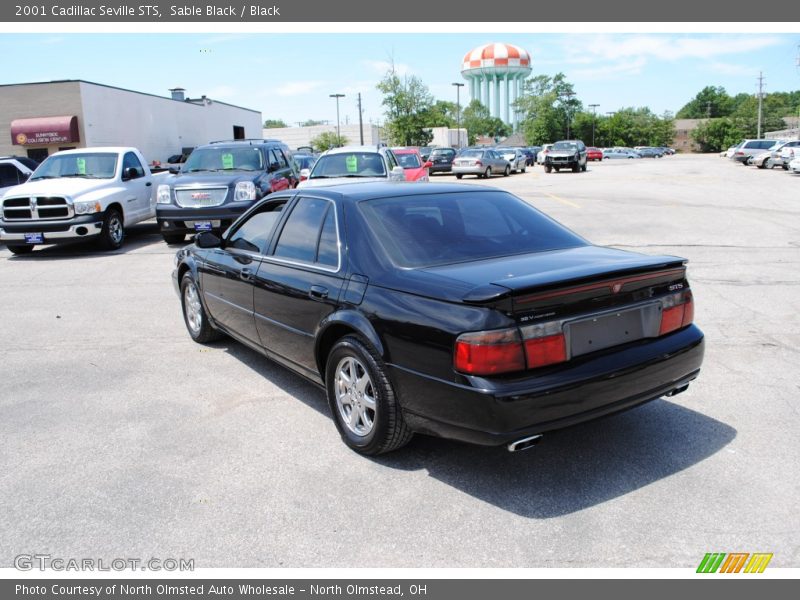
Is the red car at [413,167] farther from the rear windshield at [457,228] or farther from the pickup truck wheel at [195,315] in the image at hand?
the rear windshield at [457,228]

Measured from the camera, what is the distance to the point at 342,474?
3857 millimetres

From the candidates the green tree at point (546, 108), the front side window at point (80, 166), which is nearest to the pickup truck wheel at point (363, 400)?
the front side window at point (80, 166)

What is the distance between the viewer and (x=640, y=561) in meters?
2.97

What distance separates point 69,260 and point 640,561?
39.8 feet

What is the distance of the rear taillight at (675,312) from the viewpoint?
12.6ft

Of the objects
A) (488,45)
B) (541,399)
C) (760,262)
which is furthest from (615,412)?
(488,45)

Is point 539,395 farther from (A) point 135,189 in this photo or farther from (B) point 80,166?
(B) point 80,166

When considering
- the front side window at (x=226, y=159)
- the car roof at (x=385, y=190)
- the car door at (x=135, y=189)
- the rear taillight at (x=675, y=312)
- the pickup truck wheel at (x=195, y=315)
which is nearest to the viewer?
the rear taillight at (x=675, y=312)

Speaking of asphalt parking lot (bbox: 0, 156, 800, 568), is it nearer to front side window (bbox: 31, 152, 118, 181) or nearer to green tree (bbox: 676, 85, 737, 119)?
front side window (bbox: 31, 152, 118, 181)

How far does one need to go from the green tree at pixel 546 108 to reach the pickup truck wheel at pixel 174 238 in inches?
3855

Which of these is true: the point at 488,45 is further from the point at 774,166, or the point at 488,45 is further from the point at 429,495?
the point at 429,495

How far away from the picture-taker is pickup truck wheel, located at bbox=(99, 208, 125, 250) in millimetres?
13211

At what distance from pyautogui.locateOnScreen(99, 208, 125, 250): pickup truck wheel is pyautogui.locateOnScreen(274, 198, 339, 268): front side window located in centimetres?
959

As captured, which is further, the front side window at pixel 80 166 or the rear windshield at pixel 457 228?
the front side window at pixel 80 166
